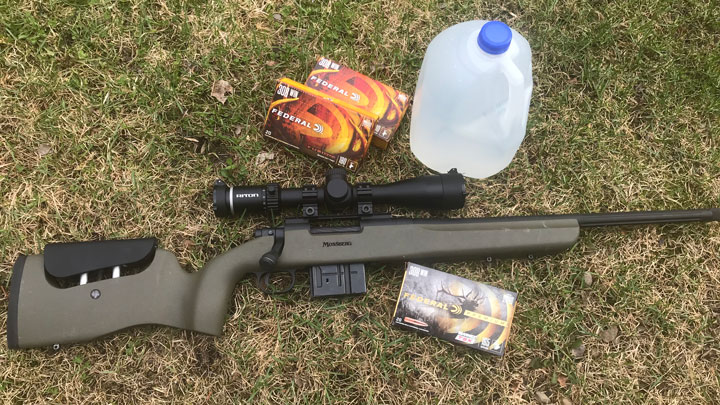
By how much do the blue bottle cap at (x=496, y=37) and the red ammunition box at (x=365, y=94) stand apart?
0.67 metres

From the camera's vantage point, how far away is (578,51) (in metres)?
3.43

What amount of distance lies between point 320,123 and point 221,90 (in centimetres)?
79

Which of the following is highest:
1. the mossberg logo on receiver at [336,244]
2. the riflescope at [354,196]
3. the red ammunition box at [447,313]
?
the riflescope at [354,196]

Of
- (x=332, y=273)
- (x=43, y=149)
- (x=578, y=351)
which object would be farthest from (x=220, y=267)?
(x=578, y=351)

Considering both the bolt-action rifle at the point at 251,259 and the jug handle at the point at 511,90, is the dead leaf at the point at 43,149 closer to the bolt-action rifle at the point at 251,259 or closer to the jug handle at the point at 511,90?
the bolt-action rifle at the point at 251,259

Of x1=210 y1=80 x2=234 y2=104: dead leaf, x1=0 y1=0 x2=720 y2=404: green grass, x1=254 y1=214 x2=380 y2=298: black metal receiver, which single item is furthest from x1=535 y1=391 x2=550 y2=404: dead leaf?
x1=210 y1=80 x2=234 y2=104: dead leaf

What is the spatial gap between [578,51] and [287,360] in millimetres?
2728

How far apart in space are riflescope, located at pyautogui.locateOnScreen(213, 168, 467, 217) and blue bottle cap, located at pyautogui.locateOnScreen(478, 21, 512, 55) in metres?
0.69

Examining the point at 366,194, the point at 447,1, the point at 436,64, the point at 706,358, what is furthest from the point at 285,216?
the point at 706,358

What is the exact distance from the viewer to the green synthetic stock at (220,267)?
102 inches

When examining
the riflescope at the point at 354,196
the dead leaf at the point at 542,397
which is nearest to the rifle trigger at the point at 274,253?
the riflescope at the point at 354,196

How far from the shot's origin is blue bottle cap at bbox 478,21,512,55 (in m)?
2.45

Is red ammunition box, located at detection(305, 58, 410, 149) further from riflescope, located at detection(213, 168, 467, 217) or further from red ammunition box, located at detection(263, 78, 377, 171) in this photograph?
riflescope, located at detection(213, 168, 467, 217)

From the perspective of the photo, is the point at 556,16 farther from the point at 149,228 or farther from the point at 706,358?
the point at 149,228
